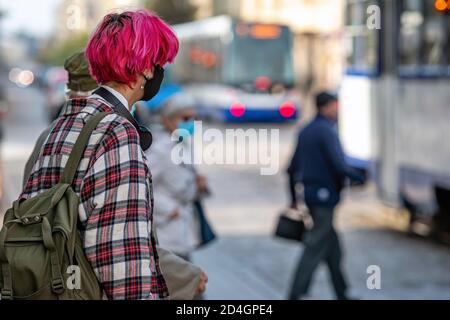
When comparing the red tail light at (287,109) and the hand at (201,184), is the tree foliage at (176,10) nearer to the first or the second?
the red tail light at (287,109)

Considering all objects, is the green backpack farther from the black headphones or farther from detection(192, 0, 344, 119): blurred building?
detection(192, 0, 344, 119): blurred building

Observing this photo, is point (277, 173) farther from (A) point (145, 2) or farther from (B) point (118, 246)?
(A) point (145, 2)

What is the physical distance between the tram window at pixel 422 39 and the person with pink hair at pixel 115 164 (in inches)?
323

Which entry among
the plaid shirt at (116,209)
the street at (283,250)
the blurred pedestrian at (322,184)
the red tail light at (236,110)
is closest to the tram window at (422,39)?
the street at (283,250)

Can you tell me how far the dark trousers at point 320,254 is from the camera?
797 cm

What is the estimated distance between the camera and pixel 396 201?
38.8 ft

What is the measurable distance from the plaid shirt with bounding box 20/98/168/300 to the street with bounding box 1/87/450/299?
4367 millimetres

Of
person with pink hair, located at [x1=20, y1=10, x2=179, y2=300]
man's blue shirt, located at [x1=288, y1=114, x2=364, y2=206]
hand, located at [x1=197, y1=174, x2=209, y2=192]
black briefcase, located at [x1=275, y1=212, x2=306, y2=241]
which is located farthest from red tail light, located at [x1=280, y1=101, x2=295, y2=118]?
person with pink hair, located at [x1=20, y1=10, x2=179, y2=300]

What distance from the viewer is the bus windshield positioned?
3325 centimetres

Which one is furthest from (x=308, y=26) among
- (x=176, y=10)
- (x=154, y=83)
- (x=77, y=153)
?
(x=77, y=153)

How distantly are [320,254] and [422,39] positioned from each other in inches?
165

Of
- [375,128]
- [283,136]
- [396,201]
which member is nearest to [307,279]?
[396,201]
